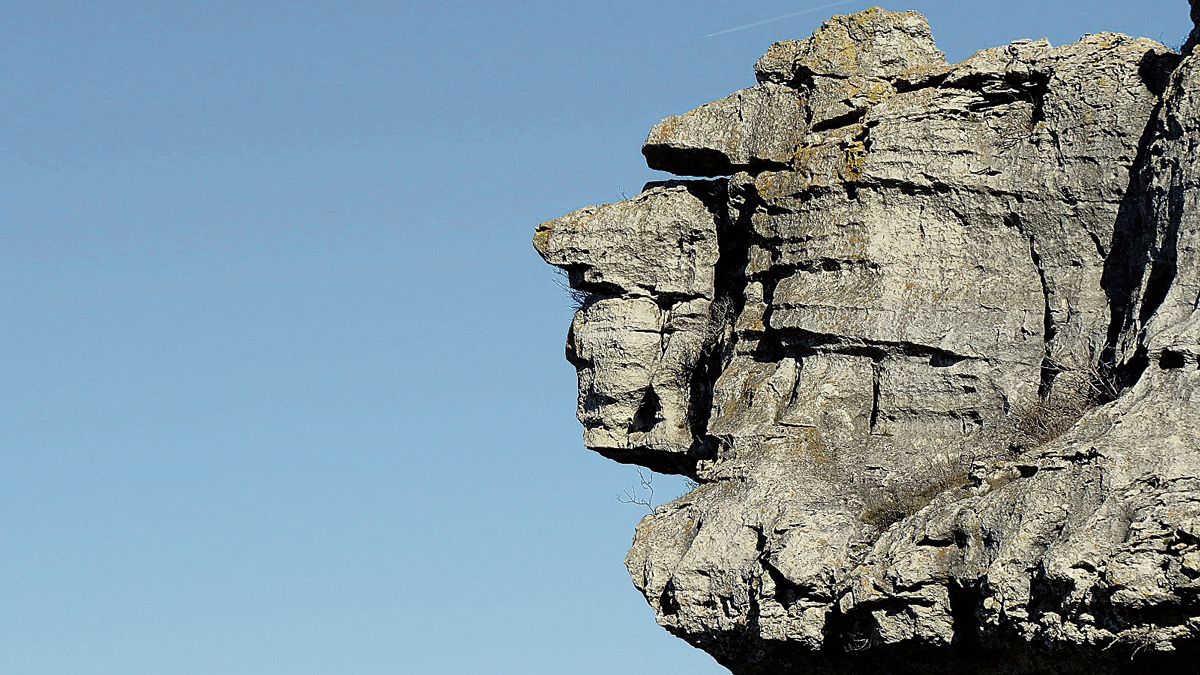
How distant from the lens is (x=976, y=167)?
69.5ft

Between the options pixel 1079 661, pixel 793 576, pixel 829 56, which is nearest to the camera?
pixel 1079 661

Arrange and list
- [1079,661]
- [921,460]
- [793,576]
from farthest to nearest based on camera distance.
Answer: [921,460] → [793,576] → [1079,661]

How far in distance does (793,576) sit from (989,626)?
2.06 meters

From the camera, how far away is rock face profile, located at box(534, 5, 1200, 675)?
17.0 m

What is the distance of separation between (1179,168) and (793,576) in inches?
193

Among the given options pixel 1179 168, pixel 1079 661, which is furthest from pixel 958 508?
pixel 1179 168

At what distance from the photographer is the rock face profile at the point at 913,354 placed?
17.0m

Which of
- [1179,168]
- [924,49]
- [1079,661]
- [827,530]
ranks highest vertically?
[924,49]

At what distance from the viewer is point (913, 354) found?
818 inches

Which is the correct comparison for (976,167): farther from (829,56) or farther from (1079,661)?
(1079,661)

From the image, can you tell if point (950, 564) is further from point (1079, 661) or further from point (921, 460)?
point (921, 460)

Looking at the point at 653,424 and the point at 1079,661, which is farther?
the point at 653,424

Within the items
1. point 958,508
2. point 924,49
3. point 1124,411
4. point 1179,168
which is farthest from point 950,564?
point 924,49

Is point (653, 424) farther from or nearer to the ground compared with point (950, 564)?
farther from the ground
